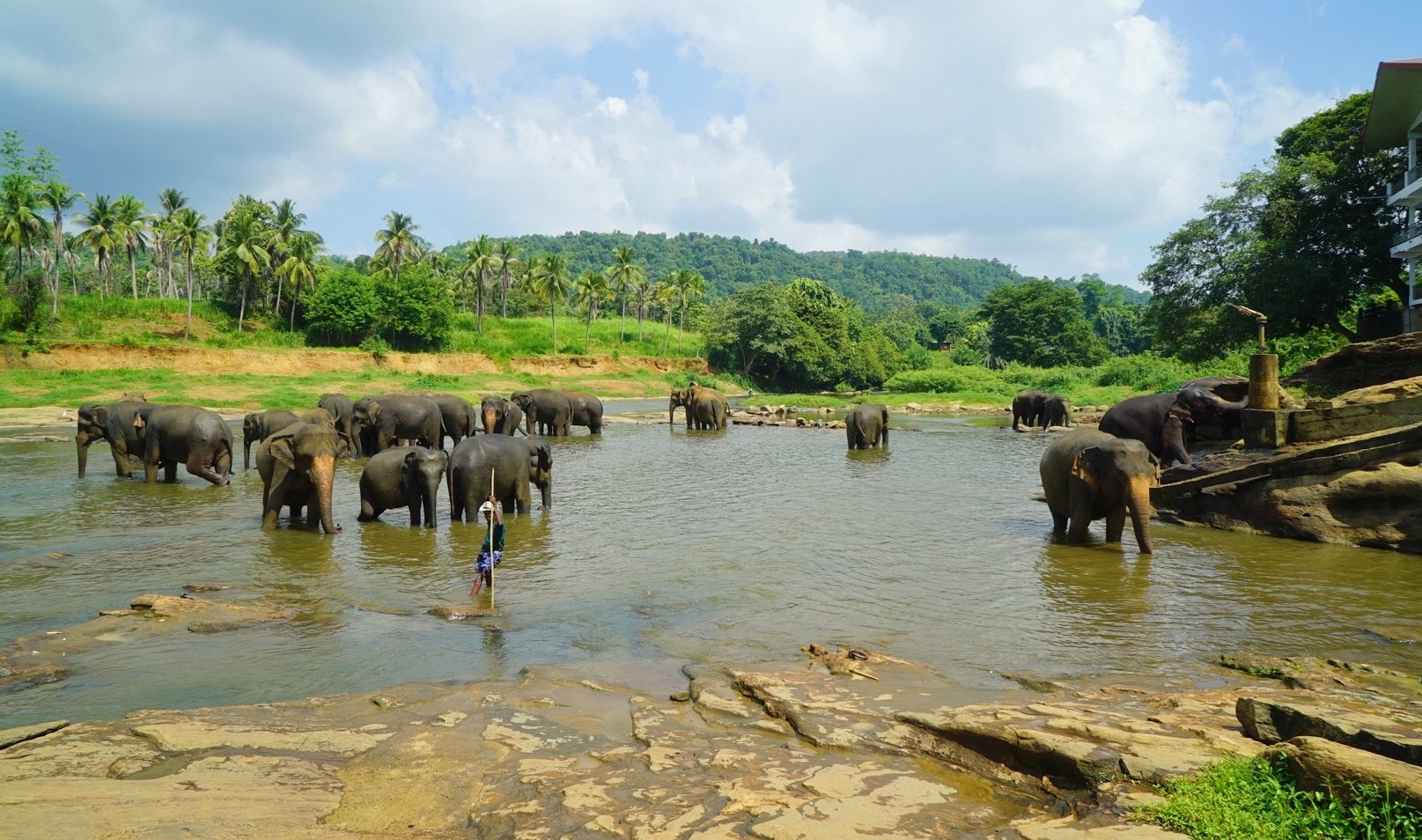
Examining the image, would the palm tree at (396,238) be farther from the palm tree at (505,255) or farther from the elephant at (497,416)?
the elephant at (497,416)

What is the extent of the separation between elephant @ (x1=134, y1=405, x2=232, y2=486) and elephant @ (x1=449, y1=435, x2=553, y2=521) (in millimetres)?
6398

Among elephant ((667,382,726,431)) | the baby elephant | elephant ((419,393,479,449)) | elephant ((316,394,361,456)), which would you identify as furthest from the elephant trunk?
elephant ((667,382,726,431))

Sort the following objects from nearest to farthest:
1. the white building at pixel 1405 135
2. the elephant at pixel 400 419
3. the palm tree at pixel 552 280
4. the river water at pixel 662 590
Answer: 1. the river water at pixel 662 590
2. the elephant at pixel 400 419
3. the white building at pixel 1405 135
4. the palm tree at pixel 552 280

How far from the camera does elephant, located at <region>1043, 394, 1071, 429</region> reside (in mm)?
36375

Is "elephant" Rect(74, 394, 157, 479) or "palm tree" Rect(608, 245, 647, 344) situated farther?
"palm tree" Rect(608, 245, 647, 344)

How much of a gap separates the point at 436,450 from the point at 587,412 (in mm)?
18619

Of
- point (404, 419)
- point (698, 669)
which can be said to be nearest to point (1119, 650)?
point (698, 669)

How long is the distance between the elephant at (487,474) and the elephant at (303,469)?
176 centimetres

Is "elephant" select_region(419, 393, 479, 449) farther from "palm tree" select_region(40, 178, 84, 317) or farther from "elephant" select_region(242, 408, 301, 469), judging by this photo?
"palm tree" select_region(40, 178, 84, 317)

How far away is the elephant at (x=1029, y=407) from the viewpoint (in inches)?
1453

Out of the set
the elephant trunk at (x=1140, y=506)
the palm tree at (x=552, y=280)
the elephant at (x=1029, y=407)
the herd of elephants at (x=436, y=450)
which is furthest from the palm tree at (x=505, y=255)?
the elephant trunk at (x=1140, y=506)

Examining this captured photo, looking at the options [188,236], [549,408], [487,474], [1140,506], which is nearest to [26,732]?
[487,474]

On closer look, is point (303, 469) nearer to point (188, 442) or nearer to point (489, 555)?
point (489, 555)

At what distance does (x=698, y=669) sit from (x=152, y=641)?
202 inches
